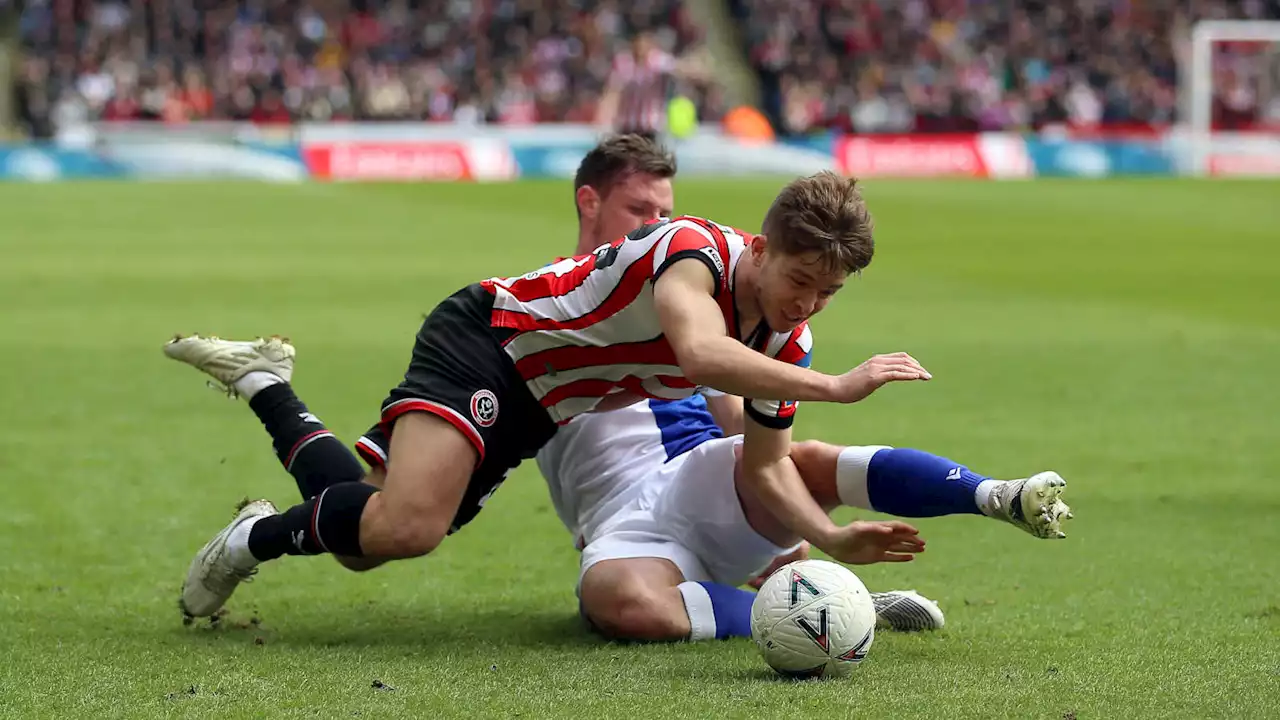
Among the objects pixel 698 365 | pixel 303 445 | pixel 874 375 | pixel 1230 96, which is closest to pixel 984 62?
pixel 1230 96

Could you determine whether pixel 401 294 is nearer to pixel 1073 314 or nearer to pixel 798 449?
pixel 1073 314

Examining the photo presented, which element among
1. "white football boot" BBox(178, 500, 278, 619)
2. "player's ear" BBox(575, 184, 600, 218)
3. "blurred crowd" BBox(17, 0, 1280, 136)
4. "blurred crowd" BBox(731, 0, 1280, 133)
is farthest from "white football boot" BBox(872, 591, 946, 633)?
"blurred crowd" BBox(731, 0, 1280, 133)

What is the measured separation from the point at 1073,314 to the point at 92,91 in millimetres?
23904

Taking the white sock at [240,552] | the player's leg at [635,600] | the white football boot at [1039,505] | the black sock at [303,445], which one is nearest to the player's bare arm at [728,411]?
the player's leg at [635,600]

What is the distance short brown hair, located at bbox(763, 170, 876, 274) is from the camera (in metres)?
4.28

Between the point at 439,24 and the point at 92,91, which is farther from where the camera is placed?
the point at 439,24

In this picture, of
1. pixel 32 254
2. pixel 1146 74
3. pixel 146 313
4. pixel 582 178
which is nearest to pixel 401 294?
pixel 146 313

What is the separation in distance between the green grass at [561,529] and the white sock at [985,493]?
16.2 inches

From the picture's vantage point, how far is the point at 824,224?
14.0ft

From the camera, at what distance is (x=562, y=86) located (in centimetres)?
3512

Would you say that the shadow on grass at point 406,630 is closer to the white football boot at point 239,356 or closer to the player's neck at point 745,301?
the white football boot at point 239,356

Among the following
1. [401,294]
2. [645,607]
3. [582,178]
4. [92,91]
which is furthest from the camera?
[92,91]

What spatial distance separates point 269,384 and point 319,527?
88 cm

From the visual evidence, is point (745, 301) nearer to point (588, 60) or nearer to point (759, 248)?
point (759, 248)
